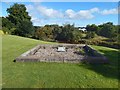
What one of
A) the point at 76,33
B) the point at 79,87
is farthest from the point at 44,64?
the point at 76,33

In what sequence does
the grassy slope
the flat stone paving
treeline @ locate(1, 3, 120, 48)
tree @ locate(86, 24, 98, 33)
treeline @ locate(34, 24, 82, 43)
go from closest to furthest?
1. the grassy slope
2. the flat stone paving
3. treeline @ locate(1, 3, 120, 48)
4. treeline @ locate(34, 24, 82, 43)
5. tree @ locate(86, 24, 98, 33)

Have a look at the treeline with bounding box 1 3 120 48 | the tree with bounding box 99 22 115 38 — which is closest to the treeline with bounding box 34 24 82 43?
the treeline with bounding box 1 3 120 48

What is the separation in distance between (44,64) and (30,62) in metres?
0.82

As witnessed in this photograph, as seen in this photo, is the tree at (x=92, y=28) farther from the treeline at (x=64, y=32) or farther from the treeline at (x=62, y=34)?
the treeline at (x=62, y=34)

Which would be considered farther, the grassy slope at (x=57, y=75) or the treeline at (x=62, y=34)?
the treeline at (x=62, y=34)

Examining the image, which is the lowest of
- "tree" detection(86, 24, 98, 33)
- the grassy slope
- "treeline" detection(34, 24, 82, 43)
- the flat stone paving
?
the grassy slope

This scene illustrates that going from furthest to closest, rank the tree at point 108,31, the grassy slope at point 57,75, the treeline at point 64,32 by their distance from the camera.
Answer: the tree at point 108,31 → the treeline at point 64,32 → the grassy slope at point 57,75

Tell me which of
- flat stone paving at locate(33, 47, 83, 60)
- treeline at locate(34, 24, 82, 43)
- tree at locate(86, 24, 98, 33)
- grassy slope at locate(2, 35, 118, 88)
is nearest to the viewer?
grassy slope at locate(2, 35, 118, 88)

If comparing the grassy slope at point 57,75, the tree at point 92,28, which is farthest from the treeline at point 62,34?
the grassy slope at point 57,75

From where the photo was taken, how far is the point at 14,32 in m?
37.0

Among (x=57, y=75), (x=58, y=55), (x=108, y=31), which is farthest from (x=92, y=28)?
(x=57, y=75)

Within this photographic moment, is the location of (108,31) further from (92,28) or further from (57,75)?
(57,75)

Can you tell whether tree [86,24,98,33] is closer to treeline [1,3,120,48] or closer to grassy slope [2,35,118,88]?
treeline [1,3,120,48]

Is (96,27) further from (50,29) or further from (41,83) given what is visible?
(41,83)
